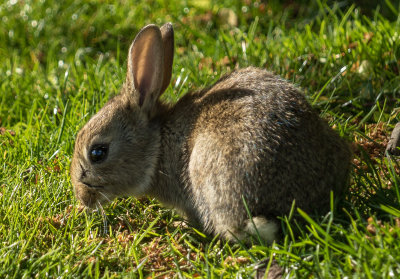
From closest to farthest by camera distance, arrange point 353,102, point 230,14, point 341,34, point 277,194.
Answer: point 277,194 → point 353,102 → point 341,34 → point 230,14

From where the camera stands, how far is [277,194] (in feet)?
13.3

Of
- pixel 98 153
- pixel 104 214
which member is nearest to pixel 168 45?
pixel 98 153

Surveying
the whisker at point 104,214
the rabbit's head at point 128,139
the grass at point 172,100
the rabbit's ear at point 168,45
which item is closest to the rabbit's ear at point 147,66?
the rabbit's head at point 128,139

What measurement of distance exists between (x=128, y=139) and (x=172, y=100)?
73 centimetres

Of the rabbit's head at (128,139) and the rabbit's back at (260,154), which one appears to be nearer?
the rabbit's back at (260,154)

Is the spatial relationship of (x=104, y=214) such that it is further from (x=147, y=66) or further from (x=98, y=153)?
(x=147, y=66)

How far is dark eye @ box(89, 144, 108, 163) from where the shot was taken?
194 inches

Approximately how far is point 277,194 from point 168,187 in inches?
42.0

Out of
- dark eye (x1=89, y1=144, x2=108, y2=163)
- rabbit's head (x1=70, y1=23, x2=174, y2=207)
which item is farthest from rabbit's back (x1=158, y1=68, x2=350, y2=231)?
dark eye (x1=89, y1=144, x2=108, y2=163)

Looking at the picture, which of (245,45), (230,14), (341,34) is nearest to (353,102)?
(341,34)

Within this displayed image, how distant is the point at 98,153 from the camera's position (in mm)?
4938

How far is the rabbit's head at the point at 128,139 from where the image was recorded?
4.88m

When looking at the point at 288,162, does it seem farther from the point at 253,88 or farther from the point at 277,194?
the point at 253,88

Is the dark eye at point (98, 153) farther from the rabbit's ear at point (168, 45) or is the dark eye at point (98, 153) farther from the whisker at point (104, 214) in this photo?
the rabbit's ear at point (168, 45)
